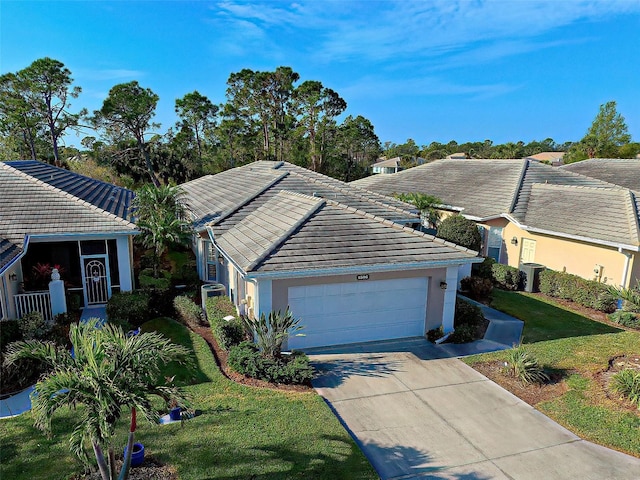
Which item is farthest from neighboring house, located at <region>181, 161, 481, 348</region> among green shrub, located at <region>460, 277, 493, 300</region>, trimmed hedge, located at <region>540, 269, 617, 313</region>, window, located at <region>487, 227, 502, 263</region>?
window, located at <region>487, 227, 502, 263</region>

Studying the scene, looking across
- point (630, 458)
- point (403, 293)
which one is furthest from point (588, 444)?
point (403, 293)

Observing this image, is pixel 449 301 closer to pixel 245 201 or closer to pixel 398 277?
pixel 398 277

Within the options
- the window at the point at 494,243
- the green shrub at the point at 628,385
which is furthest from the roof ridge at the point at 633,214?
the green shrub at the point at 628,385

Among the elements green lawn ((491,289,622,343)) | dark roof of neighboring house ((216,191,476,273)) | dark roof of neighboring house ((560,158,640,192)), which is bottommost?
green lawn ((491,289,622,343))

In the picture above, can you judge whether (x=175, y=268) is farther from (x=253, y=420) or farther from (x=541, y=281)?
(x=541, y=281)

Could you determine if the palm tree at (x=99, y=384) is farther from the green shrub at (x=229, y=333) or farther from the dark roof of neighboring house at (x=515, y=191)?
the dark roof of neighboring house at (x=515, y=191)

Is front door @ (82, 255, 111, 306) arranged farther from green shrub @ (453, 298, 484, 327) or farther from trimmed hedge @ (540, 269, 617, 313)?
trimmed hedge @ (540, 269, 617, 313)
